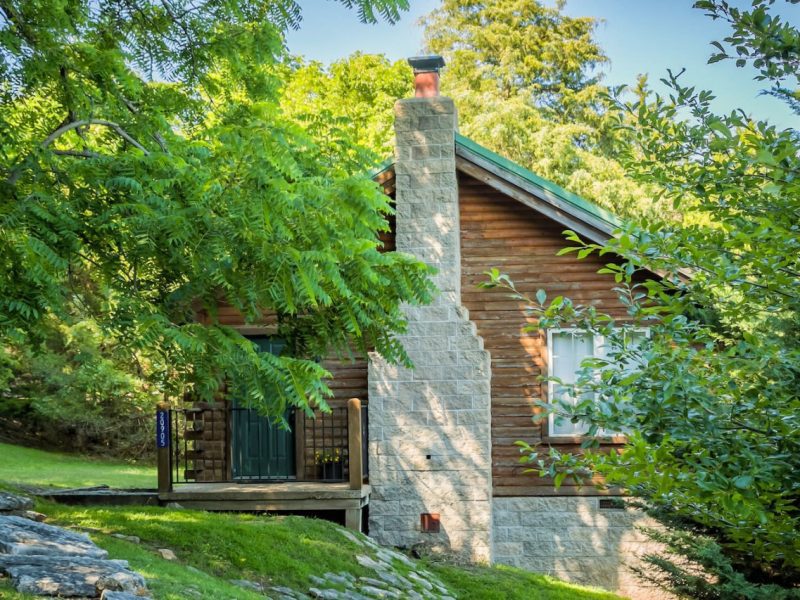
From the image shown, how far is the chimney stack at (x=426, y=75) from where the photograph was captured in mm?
15828

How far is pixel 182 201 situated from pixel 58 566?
286 cm

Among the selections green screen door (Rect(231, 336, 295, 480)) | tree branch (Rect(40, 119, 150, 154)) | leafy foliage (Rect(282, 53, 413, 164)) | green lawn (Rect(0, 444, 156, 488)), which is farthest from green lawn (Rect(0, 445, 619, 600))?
leafy foliage (Rect(282, 53, 413, 164))

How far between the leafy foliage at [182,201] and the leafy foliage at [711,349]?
239cm

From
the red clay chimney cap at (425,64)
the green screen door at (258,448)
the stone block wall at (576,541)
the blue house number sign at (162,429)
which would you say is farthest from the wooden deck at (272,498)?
the red clay chimney cap at (425,64)

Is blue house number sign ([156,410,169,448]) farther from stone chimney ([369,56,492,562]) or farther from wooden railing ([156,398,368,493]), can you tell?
stone chimney ([369,56,492,562])

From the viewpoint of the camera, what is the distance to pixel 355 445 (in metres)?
14.1

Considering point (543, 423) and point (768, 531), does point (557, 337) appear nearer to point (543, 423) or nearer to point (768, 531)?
point (543, 423)

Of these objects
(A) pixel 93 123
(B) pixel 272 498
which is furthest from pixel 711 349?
(B) pixel 272 498

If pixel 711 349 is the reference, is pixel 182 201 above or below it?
above

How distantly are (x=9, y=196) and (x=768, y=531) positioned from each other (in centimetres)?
590

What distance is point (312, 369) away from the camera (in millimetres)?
8234

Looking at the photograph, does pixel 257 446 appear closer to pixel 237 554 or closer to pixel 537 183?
pixel 237 554

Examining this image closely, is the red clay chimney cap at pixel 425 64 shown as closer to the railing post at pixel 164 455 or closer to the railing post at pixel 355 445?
the railing post at pixel 355 445

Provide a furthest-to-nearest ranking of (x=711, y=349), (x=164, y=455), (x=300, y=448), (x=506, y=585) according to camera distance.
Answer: (x=300, y=448)
(x=164, y=455)
(x=506, y=585)
(x=711, y=349)
